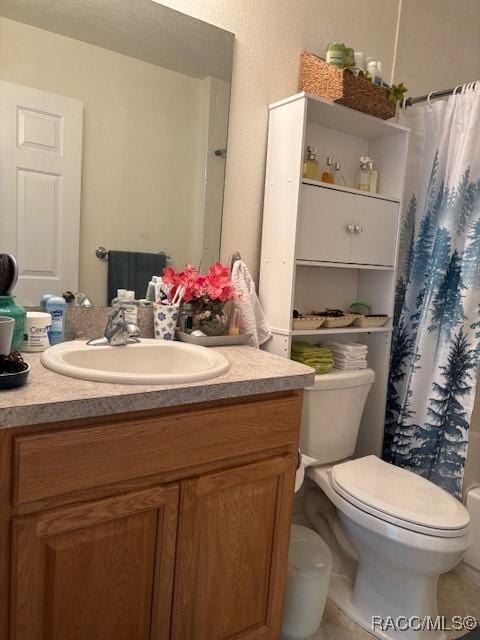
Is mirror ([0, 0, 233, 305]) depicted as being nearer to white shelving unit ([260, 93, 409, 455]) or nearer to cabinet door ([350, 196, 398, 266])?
white shelving unit ([260, 93, 409, 455])

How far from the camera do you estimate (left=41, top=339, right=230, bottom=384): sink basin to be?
105 cm

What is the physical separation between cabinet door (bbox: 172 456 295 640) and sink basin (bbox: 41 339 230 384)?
0.26 metres

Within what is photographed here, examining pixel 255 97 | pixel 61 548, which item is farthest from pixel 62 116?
pixel 61 548

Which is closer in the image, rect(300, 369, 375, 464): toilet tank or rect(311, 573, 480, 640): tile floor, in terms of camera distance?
rect(311, 573, 480, 640): tile floor

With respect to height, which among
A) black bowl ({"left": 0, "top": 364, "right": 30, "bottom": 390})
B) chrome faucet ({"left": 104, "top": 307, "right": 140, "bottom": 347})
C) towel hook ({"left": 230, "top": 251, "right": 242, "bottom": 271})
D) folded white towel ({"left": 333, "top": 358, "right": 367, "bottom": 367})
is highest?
towel hook ({"left": 230, "top": 251, "right": 242, "bottom": 271})

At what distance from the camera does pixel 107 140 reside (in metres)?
1.45

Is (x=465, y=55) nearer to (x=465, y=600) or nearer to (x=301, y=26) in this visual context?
(x=301, y=26)

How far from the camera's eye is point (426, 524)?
1.37m

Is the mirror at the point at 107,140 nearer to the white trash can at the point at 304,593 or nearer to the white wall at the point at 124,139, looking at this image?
the white wall at the point at 124,139

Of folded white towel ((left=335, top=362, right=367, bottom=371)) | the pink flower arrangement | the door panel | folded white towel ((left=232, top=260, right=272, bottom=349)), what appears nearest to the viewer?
the door panel

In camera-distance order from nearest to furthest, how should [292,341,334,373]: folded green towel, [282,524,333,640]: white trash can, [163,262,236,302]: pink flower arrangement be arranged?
[282,524,333,640]: white trash can < [163,262,236,302]: pink flower arrangement < [292,341,334,373]: folded green towel

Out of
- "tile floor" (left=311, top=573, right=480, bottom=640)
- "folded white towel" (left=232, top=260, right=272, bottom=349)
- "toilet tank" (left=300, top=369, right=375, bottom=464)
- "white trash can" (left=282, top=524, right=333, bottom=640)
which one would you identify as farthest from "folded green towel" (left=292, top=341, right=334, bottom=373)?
"tile floor" (left=311, top=573, right=480, bottom=640)

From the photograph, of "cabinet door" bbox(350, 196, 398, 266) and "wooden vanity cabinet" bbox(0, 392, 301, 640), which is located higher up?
"cabinet door" bbox(350, 196, 398, 266)

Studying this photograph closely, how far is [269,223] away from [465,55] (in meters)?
1.55
